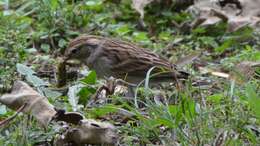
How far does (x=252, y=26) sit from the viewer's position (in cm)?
831

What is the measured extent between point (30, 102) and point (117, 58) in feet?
5.54

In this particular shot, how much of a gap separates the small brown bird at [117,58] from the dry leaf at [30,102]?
1.30 metres

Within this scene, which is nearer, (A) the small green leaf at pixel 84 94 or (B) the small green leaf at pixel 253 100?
(B) the small green leaf at pixel 253 100

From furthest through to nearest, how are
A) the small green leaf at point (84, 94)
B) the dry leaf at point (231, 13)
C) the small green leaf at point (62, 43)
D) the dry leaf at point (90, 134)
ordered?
1. the dry leaf at point (231, 13)
2. the small green leaf at point (62, 43)
3. the small green leaf at point (84, 94)
4. the dry leaf at point (90, 134)

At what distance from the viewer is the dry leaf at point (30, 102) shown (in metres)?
4.63

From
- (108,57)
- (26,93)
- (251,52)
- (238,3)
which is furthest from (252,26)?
(26,93)

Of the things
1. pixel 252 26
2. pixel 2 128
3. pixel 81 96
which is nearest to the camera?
pixel 2 128

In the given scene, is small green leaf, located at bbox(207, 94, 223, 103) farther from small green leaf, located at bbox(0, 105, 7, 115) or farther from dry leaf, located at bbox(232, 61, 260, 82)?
small green leaf, located at bbox(0, 105, 7, 115)

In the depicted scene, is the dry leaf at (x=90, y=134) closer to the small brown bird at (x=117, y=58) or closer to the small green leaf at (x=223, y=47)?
the small brown bird at (x=117, y=58)

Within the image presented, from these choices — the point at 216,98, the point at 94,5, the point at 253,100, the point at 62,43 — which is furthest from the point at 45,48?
the point at 253,100

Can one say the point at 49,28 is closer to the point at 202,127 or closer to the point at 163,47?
the point at 163,47

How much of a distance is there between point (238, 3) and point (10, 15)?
2395mm

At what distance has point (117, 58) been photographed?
639 cm

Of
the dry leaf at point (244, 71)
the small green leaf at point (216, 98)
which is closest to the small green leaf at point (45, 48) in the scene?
the dry leaf at point (244, 71)
